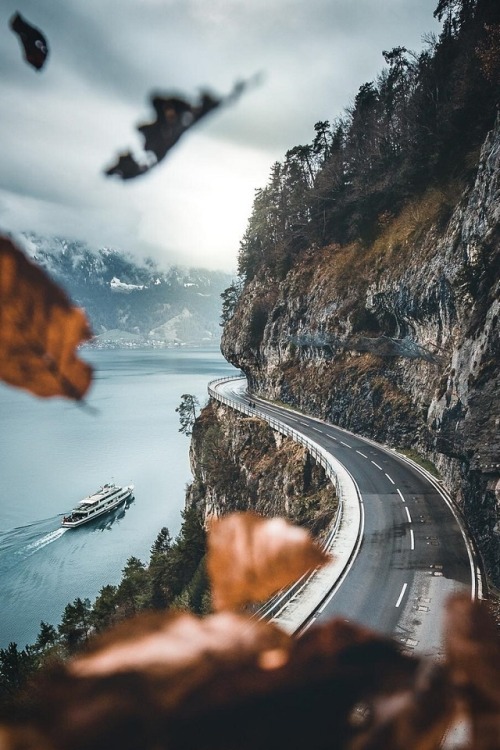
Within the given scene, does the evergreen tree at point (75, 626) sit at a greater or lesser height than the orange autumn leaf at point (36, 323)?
lesser

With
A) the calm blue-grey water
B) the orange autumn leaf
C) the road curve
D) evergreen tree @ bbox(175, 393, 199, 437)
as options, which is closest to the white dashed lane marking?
the road curve

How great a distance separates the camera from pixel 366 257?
27.5 meters

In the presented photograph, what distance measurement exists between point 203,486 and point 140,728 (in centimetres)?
3123

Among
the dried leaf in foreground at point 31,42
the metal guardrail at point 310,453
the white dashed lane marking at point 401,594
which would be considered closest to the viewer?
the dried leaf in foreground at point 31,42

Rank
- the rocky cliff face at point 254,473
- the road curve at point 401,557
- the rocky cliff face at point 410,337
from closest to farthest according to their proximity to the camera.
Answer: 1. the road curve at point 401,557
2. the rocky cliff face at point 410,337
3. the rocky cliff face at point 254,473

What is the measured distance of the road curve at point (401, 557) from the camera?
7.69 meters

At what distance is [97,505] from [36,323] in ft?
135

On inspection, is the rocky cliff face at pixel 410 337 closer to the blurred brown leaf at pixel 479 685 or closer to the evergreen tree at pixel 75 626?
the blurred brown leaf at pixel 479 685

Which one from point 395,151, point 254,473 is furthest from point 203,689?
point 395,151

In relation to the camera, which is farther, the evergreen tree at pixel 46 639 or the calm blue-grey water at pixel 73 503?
the calm blue-grey water at pixel 73 503

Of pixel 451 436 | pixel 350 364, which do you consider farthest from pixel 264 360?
pixel 451 436

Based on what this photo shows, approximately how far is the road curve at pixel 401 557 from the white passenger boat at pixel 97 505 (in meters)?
26.6

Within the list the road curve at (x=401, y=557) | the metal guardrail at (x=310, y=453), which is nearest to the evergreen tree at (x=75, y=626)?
the road curve at (x=401, y=557)

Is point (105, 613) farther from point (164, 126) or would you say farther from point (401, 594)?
point (164, 126)
